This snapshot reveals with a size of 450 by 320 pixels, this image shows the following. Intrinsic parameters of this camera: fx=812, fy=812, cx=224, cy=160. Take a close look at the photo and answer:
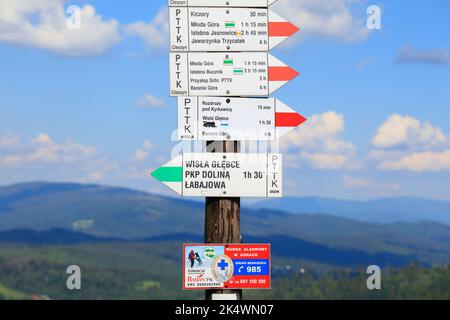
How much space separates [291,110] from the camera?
13.3m

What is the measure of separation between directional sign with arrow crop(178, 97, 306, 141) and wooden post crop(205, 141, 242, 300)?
0.15 meters

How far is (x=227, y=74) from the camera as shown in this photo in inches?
524

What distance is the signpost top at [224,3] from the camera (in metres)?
13.3

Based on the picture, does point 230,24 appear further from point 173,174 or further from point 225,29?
point 173,174

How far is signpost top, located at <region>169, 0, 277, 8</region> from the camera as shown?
1332 centimetres

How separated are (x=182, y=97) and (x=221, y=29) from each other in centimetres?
129

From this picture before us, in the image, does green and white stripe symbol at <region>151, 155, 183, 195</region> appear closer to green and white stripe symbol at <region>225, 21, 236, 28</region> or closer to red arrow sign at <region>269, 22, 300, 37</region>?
green and white stripe symbol at <region>225, 21, 236, 28</region>

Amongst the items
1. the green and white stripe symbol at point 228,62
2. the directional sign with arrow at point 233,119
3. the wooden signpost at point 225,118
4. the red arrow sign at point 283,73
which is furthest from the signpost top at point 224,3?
the directional sign with arrow at point 233,119

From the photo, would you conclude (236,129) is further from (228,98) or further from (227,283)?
(227,283)

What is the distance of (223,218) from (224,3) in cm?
354

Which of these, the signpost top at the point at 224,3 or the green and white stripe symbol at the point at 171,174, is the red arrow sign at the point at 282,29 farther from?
the green and white stripe symbol at the point at 171,174

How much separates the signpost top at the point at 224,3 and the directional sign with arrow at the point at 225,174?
2447mm

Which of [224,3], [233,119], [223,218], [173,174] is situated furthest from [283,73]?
[223,218]
